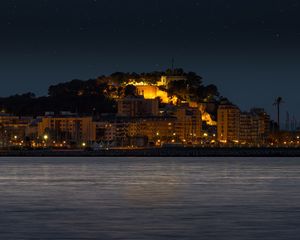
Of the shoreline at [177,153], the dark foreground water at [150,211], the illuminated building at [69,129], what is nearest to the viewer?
the dark foreground water at [150,211]

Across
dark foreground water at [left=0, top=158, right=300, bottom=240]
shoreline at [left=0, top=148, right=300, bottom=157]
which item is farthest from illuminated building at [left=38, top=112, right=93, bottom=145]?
dark foreground water at [left=0, top=158, right=300, bottom=240]

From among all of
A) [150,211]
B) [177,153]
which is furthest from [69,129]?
[150,211]

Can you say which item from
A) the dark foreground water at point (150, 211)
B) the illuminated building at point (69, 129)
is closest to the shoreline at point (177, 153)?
the illuminated building at point (69, 129)

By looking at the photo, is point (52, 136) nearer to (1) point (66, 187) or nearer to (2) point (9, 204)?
(1) point (66, 187)

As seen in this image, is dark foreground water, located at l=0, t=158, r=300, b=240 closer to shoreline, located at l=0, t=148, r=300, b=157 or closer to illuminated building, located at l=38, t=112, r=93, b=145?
shoreline, located at l=0, t=148, r=300, b=157

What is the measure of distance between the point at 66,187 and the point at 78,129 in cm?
14254

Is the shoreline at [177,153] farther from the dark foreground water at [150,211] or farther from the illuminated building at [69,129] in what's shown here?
the dark foreground water at [150,211]

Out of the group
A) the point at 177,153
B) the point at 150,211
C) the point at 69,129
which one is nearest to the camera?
the point at 150,211

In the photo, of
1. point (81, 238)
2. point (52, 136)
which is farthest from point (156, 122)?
point (81, 238)

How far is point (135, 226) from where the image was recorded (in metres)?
32.9

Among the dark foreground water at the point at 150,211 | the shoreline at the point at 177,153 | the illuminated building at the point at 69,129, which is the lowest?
the dark foreground water at the point at 150,211

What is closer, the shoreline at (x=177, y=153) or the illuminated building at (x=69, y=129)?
the shoreline at (x=177, y=153)

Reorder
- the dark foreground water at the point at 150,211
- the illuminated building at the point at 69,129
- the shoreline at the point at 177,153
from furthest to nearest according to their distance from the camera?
the illuminated building at the point at 69,129 → the shoreline at the point at 177,153 → the dark foreground water at the point at 150,211

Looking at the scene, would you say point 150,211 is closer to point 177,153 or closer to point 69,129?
point 177,153
